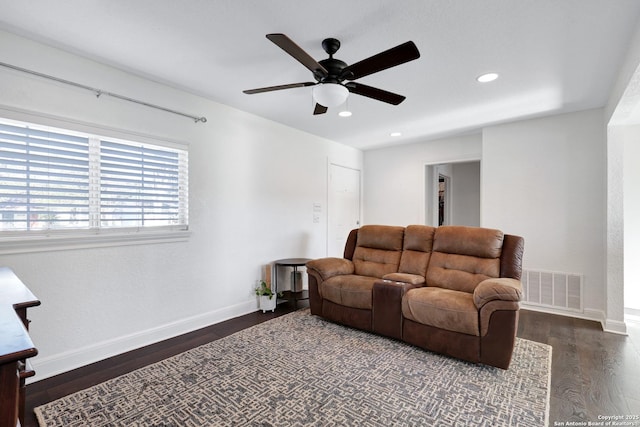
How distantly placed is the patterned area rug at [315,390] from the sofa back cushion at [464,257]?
2.28 feet

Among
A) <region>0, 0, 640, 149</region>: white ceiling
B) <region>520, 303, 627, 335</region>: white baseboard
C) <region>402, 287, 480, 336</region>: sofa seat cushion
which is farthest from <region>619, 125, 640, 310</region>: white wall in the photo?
<region>402, 287, 480, 336</region>: sofa seat cushion

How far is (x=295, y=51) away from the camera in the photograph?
168 centimetres

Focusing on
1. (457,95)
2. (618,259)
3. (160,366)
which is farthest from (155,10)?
(618,259)

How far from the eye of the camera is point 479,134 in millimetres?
4594

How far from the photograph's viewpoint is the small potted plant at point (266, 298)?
3.70 m

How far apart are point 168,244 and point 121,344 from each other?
0.93 metres

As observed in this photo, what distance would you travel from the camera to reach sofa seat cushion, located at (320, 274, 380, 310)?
3000 mm

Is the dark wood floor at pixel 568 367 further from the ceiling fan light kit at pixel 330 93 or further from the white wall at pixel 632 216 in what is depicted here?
the ceiling fan light kit at pixel 330 93

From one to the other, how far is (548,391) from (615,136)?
2.74 m

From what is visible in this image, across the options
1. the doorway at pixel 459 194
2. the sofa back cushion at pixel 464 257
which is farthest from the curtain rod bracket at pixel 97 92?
the doorway at pixel 459 194

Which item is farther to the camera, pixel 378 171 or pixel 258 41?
pixel 378 171

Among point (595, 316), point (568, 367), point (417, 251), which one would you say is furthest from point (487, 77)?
point (595, 316)

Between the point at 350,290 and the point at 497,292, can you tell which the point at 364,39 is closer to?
the point at 497,292

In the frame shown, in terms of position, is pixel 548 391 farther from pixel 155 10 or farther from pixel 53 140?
pixel 53 140
